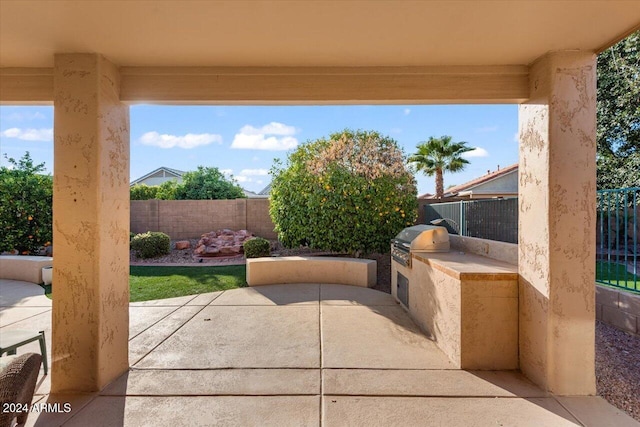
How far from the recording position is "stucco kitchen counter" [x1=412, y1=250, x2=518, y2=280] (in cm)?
355

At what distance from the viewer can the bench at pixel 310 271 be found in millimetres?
7379

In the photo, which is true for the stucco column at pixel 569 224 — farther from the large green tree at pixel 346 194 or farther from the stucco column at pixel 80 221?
the large green tree at pixel 346 194

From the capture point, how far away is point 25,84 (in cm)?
344

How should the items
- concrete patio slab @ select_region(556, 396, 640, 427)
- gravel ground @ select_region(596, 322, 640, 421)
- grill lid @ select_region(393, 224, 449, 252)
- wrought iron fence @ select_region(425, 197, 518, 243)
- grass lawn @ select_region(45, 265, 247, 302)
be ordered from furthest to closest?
1. grass lawn @ select_region(45, 265, 247, 302)
2. grill lid @ select_region(393, 224, 449, 252)
3. wrought iron fence @ select_region(425, 197, 518, 243)
4. gravel ground @ select_region(596, 322, 640, 421)
5. concrete patio slab @ select_region(556, 396, 640, 427)

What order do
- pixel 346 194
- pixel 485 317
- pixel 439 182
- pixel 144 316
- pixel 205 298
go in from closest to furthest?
pixel 485 317 → pixel 144 316 → pixel 205 298 → pixel 346 194 → pixel 439 182

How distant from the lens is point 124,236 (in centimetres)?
352

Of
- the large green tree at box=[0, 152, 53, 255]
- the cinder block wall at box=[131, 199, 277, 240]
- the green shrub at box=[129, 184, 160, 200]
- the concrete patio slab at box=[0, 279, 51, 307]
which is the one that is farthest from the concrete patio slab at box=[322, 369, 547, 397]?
the green shrub at box=[129, 184, 160, 200]

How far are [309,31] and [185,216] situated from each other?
1182 centimetres

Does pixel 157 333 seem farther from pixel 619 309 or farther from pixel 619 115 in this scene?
pixel 619 115

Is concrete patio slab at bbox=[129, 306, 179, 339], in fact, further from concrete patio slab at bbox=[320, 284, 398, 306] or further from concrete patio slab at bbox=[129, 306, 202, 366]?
concrete patio slab at bbox=[320, 284, 398, 306]

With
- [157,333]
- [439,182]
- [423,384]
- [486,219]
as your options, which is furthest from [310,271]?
[439,182]

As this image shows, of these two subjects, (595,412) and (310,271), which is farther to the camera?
(310,271)

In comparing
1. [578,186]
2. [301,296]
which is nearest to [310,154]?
[301,296]

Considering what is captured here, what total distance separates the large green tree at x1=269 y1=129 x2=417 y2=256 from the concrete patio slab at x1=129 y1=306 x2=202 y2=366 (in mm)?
3733
